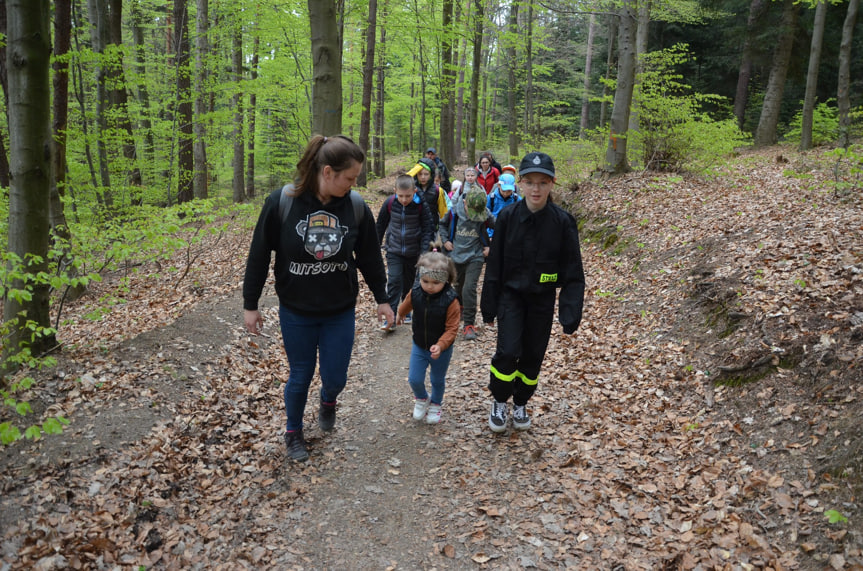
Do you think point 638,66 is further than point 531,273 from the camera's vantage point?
Yes

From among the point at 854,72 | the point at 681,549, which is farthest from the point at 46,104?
the point at 854,72

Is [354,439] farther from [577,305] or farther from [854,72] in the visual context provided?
[854,72]

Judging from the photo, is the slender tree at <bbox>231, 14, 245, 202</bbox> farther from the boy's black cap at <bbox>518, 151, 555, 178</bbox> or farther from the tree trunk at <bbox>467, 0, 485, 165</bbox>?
the boy's black cap at <bbox>518, 151, 555, 178</bbox>

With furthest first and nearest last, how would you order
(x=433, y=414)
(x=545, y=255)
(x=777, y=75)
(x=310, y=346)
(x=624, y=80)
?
(x=777, y=75) < (x=624, y=80) < (x=433, y=414) < (x=545, y=255) < (x=310, y=346)

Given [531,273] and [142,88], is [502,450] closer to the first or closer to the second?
[531,273]

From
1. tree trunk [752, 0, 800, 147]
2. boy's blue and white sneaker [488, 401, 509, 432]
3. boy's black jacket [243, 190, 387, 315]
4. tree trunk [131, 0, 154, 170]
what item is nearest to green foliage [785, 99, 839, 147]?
tree trunk [752, 0, 800, 147]

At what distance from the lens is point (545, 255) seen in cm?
415

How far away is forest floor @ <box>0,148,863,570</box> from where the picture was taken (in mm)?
3279

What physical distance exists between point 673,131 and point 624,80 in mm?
1693

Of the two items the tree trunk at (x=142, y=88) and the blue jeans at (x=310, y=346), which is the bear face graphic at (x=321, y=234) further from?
the tree trunk at (x=142, y=88)

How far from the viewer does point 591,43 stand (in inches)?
1147

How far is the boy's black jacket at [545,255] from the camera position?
4148 millimetres

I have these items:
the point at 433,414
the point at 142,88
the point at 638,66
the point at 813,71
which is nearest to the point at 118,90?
the point at 142,88

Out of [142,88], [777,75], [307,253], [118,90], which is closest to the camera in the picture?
[307,253]
